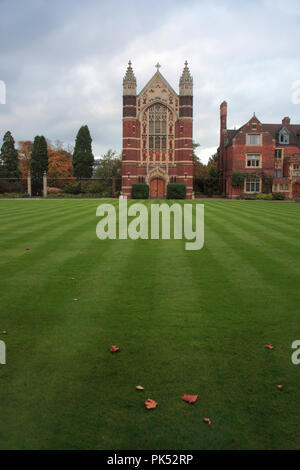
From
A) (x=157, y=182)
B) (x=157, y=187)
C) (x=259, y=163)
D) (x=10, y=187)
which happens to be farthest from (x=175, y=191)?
(x=10, y=187)

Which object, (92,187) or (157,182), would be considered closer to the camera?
(157,182)

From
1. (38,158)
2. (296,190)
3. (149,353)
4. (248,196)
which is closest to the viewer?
(149,353)

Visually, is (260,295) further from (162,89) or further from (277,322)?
(162,89)

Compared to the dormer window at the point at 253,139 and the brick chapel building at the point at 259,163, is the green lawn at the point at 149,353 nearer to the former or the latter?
the brick chapel building at the point at 259,163

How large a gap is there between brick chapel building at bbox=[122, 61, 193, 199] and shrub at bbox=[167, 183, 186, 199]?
171 centimetres

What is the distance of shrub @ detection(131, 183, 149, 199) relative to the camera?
45562 millimetres

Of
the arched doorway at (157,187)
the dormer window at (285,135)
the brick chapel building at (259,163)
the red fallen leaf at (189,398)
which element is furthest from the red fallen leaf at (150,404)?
the dormer window at (285,135)

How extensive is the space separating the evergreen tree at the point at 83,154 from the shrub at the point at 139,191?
16445 millimetres

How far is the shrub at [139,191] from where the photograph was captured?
149ft

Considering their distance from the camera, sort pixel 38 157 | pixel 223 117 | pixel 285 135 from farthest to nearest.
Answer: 1. pixel 38 157
2. pixel 223 117
3. pixel 285 135

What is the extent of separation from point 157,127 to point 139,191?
9480 mm

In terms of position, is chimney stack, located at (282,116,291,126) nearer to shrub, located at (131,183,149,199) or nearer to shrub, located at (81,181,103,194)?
shrub, located at (131,183,149,199)

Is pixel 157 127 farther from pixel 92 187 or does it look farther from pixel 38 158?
pixel 38 158

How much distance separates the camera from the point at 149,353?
4.31 m
